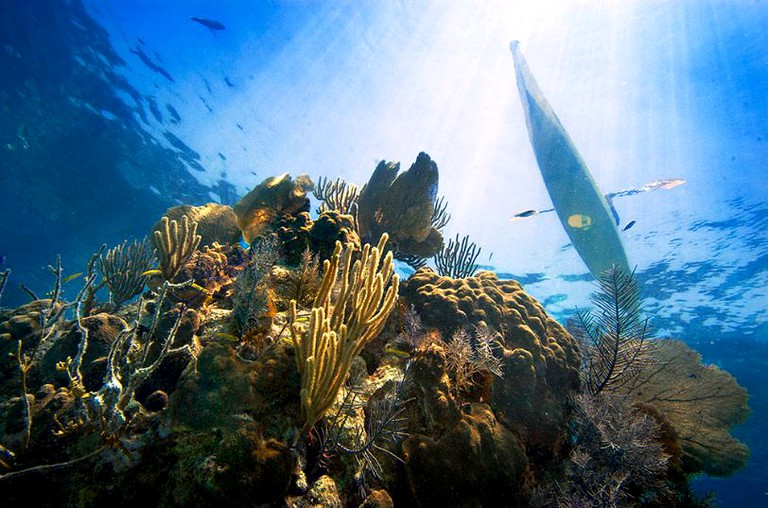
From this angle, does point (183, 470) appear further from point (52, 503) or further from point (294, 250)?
point (294, 250)

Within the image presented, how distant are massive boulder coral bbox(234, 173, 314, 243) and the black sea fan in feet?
16.7

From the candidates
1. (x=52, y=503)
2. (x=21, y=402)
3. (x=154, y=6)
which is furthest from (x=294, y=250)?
(x=154, y=6)

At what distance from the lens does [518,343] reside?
407 centimetres

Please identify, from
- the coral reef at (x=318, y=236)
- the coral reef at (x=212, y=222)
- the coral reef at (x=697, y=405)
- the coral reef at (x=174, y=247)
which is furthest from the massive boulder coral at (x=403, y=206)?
the coral reef at (x=697, y=405)

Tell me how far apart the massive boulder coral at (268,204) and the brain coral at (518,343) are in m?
2.66

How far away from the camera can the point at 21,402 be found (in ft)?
7.14

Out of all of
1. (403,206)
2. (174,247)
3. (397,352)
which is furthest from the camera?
(403,206)

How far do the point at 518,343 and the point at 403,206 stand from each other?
3.25 meters

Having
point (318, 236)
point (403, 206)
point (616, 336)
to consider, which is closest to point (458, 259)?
point (403, 206)

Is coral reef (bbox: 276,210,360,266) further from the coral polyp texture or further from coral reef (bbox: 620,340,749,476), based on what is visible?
coral reef (bbox: 620,340,749,476)

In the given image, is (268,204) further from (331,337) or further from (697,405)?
(697,405)

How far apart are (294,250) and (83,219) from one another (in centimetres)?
3054

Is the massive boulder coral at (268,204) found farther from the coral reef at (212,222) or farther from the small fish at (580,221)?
the small fish at (580,221)

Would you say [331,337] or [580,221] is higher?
[580,221]
